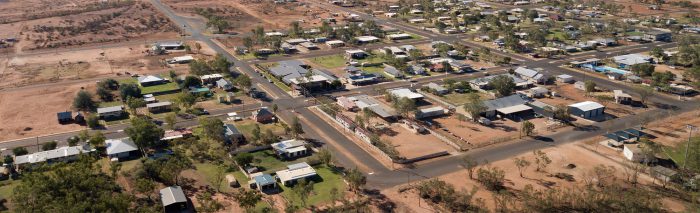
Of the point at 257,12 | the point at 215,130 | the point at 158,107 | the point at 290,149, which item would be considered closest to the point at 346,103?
the point at 290,149

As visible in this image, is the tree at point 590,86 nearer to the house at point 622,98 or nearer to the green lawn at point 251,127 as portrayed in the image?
the house at point 622,98

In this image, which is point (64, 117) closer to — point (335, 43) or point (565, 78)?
point (335, 43)

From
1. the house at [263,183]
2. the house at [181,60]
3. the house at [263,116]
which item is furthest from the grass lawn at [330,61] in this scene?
the house at [263,183]

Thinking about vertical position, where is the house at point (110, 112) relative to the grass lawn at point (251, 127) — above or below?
above

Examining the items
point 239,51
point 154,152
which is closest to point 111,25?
point 239,51

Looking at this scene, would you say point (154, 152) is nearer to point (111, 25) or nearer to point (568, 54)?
point (568, 54)

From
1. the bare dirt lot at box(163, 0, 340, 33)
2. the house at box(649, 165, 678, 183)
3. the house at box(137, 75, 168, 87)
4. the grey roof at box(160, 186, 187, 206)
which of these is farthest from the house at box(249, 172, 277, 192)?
the bare dirt lot at box(163, 0, 340, 33)
